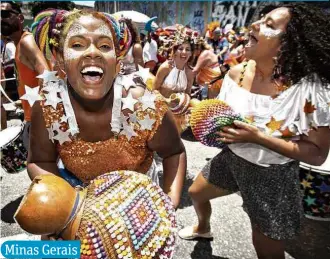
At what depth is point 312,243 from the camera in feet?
8.32

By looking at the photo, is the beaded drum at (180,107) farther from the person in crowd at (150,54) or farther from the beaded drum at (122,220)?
the person in crowd at (150,54)

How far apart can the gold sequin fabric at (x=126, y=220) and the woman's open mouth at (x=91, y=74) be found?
14.5 inches

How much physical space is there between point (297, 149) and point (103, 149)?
0.92m

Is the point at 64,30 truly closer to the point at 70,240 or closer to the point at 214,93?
the point at 70,240

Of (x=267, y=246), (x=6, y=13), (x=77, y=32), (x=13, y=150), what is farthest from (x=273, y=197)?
(x=6, y=13)

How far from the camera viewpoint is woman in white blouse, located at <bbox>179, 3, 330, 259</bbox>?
1.64m

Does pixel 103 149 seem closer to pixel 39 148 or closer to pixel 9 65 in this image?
pixel 39 148

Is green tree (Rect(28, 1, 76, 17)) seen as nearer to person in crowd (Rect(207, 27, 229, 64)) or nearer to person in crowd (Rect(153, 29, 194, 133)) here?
person in crowd (Rect(207, 27, 229, 64))

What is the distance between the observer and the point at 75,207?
1.01 m

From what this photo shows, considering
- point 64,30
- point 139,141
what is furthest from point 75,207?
point 64,30

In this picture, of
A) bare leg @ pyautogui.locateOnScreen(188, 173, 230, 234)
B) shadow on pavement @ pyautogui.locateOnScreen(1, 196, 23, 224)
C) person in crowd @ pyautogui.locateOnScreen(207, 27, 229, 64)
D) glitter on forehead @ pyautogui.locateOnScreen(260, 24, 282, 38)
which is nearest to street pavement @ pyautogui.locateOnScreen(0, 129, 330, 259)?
shadow on pavement @ pyautogui.locateOnScreen(1, 196, 23, 224)

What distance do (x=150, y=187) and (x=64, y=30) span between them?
2.40ft

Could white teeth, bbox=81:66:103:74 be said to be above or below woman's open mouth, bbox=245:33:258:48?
below

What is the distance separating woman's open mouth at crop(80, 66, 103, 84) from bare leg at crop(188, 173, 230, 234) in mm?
1142
